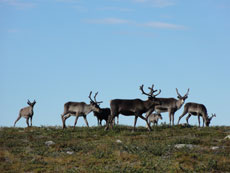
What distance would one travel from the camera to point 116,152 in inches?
729

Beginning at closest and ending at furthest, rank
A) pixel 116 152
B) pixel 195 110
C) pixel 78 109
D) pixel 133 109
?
1. pixel 116 152
2. pixel 133 109
3. pixel 78 109
4. pixel 195 110

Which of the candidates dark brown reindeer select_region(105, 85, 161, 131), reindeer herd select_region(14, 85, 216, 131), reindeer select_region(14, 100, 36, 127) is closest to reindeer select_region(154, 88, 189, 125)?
reindeer herd select_region(14, 85, 216, 131)

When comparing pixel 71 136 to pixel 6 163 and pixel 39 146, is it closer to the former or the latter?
pixel 39 146

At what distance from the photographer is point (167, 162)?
55.8 ft

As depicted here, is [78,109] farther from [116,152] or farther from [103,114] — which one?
[116,152]

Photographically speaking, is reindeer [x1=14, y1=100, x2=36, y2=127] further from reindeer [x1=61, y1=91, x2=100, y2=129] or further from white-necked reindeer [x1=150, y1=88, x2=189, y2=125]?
white-necked reindeer [x1=150, y1=88, x2=189, y2=125]

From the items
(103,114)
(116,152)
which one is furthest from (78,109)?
(116,152)

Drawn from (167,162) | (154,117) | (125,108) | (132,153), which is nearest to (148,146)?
(132,153)

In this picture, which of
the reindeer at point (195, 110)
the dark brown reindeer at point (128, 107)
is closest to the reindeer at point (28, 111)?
the dark brown reindeer at point (128, 107)

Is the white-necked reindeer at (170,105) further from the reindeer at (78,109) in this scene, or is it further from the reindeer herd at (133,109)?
the reindeer at (78,109)

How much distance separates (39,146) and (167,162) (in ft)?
24.7

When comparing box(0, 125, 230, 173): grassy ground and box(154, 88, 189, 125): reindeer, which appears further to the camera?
box(154, 88, 189, 125): reindeer

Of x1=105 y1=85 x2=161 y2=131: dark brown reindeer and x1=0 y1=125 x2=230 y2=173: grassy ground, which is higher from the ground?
x1=105 y1=85 x2=161 y2=131: dark brown reindeer

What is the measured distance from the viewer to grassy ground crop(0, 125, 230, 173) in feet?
54.1
